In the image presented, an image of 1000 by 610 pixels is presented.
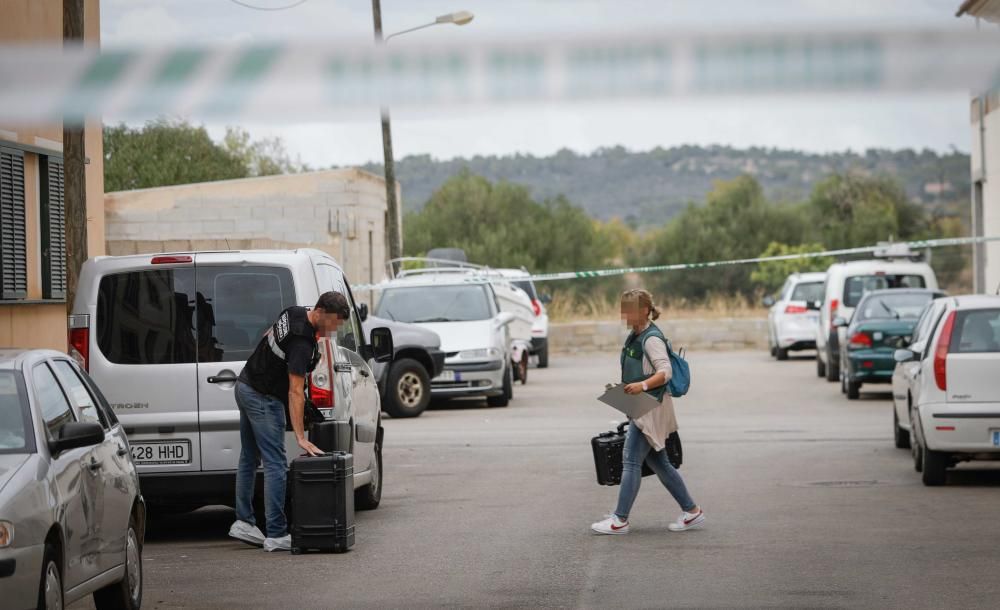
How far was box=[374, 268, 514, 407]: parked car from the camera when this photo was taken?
81.1 ft

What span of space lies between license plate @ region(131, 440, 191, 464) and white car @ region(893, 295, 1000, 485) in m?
6.26

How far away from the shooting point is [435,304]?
25.9 meters

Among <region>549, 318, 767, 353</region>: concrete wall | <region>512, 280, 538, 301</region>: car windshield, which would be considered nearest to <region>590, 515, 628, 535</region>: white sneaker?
<region>512, 280, 538, 301</region>: car windshield

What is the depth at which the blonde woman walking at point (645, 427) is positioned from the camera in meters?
11.5

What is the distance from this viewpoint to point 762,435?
1984cm

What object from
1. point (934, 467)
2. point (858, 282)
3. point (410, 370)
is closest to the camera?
point (934, 467)

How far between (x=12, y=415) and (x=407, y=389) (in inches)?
629

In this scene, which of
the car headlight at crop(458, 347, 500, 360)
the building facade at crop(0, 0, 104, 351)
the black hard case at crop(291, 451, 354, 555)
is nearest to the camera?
the black hard case at crop(291, 451, 354, 555)

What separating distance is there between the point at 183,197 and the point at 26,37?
1551cm

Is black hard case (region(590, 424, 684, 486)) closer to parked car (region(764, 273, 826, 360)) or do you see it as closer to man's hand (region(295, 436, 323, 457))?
man's hand (region(295, 436, 323, 457))

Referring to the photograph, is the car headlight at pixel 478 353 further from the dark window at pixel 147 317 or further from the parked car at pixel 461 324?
the dark window at pixel 147 317

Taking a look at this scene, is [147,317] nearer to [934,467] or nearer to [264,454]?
[264,454]

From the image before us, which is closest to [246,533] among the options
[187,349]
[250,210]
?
[187,349]

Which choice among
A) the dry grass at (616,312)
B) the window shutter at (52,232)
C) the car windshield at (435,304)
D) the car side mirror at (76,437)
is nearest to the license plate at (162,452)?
the car side mirror at (76,437)
